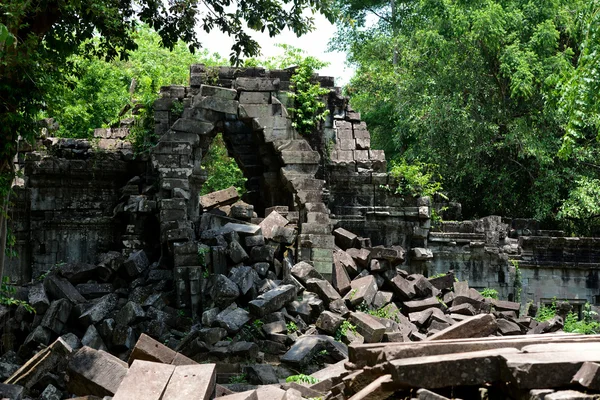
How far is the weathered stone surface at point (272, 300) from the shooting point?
1128 centimetres

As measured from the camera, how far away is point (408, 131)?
2277 cm

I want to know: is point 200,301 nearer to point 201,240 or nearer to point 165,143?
point 201,240

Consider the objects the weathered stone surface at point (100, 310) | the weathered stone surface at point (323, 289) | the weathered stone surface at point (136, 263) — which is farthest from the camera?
the weathered stone surface at point (136, 263)

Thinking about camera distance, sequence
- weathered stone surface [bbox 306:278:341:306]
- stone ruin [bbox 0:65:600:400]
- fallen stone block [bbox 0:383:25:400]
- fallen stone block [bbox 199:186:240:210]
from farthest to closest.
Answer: fallen stone block [bbox 199:186:240:210]
weathered stone surface [bbox 306:278:341:306]
stone ruin [bbox 0:65:600:400]
fallen stone block [bbox 0:383:25:400]

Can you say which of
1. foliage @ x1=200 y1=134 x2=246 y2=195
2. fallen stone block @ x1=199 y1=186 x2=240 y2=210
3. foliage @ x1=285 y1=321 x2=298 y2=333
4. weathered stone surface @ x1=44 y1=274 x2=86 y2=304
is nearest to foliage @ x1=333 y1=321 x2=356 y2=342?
foliage @ x1=285 y1=321 x2=298 y2=333

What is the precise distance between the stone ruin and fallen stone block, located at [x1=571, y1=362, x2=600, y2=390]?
189cm

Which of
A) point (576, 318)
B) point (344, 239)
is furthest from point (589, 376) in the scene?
point (576, 318)

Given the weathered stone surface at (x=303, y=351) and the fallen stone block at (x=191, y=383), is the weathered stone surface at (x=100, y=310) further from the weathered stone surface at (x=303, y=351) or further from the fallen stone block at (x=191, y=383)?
the fallen stone block at (x=191, y=383)

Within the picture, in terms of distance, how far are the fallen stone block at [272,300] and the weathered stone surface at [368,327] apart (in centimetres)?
100

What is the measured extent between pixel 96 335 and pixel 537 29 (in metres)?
14.7

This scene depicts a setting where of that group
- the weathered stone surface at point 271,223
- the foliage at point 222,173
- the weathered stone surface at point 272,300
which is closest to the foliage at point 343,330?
the weathered stone surface at point 272,300

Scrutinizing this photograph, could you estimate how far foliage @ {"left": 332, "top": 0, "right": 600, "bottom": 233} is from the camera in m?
19.7

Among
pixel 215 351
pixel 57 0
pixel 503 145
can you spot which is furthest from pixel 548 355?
pixel 503 145

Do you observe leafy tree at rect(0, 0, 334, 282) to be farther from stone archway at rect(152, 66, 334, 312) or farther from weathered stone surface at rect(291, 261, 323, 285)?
weathered stone surface at rect(291, 261, 323, 285)
